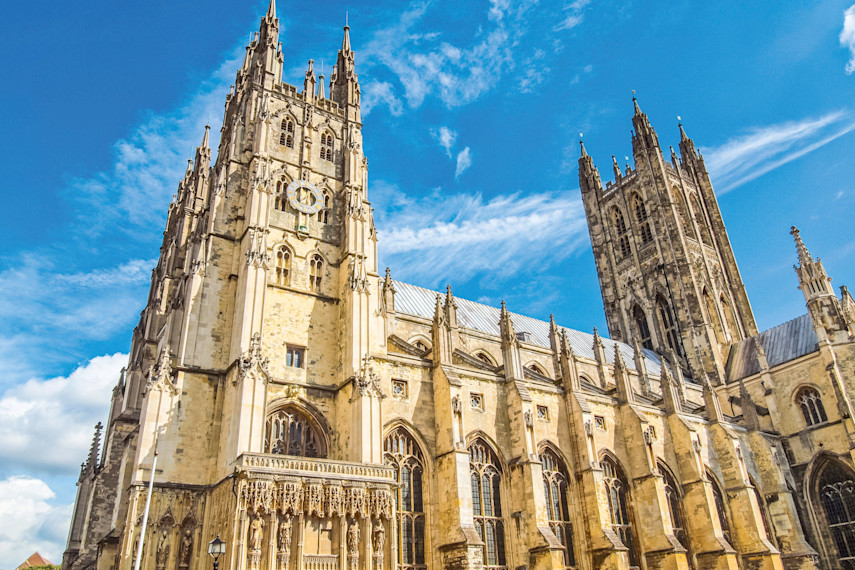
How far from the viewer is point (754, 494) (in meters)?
35.0

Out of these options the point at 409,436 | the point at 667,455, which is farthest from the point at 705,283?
the point at 409,436

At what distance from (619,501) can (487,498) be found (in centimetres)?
822

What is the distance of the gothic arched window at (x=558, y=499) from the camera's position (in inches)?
1105

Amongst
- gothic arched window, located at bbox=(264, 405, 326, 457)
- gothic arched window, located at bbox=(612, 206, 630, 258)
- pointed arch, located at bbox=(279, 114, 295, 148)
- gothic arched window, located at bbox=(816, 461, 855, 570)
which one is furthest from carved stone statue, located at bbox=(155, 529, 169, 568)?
gothic arched window, located at bbox=(612, 206, 630, 258)

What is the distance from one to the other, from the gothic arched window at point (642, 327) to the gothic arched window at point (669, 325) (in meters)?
1.54

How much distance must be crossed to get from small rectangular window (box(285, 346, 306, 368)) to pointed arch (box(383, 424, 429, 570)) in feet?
15.4

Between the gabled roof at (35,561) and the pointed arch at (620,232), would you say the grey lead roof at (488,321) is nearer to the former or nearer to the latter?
the pointed arch at (620,232)

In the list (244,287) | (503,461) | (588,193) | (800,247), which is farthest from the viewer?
(588,193)

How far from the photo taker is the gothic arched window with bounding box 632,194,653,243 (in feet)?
191

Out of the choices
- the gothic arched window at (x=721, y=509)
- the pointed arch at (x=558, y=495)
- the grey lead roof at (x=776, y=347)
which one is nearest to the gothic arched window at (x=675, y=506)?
the gothic arched window at (x=721, y=509)

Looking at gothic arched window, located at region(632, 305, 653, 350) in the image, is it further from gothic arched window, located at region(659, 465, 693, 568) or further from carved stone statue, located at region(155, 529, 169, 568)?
carved stone statue, located at region(155, 529, 169, 568)

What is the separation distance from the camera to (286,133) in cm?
3195

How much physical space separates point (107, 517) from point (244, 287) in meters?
12.8

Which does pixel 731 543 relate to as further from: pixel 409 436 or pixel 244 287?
pixel 244 287
